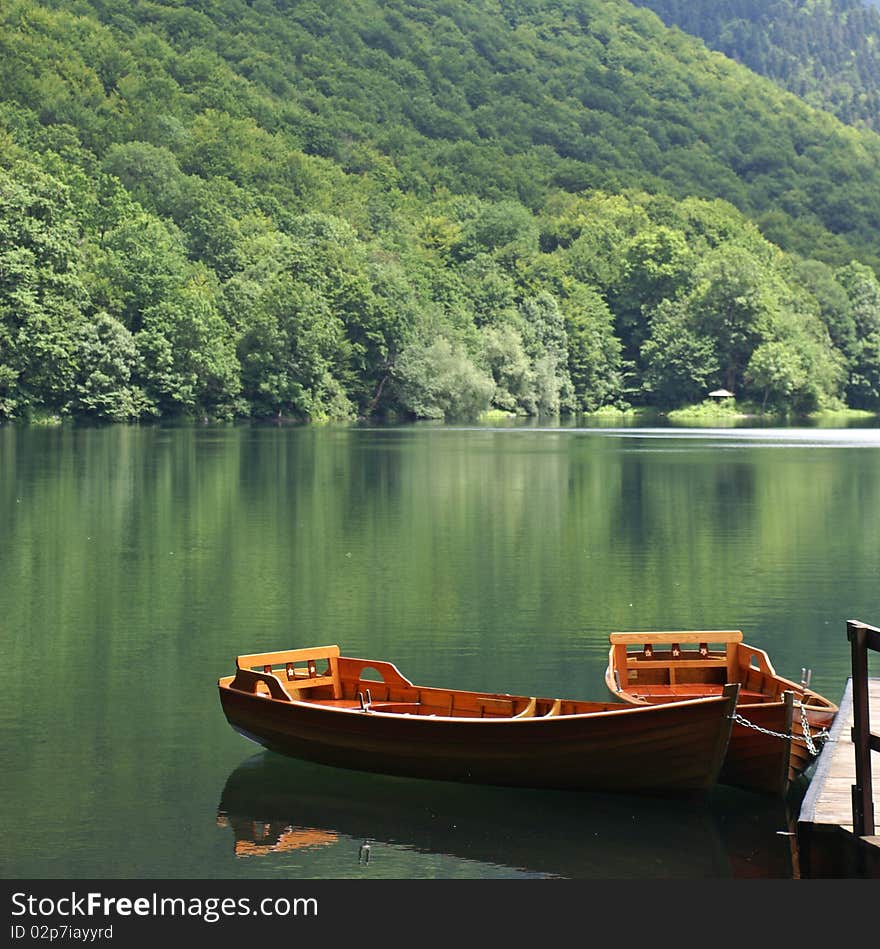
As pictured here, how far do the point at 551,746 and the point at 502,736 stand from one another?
1.59ft

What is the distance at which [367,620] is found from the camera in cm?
2442

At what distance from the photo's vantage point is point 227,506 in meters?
42.2

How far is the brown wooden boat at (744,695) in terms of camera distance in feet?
47.4

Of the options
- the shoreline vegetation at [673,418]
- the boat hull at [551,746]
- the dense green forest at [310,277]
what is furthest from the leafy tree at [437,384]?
the boat hull at [551,746]

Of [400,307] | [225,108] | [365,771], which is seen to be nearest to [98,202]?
[400,307]

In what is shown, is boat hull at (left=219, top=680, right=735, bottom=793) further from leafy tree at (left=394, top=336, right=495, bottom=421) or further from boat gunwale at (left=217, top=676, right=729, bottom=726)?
leafy tree at (left=394, top=336, right=495, bottom=421)

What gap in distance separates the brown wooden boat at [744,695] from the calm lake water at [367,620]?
0.42m

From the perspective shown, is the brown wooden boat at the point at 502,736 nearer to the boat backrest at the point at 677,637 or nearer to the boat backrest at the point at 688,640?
the boat backrest at the point at 688,640

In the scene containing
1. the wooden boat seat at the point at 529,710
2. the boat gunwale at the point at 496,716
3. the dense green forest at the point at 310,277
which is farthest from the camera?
the dense green forest at the point at 310,277

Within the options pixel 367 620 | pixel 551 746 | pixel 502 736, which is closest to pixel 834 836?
pixel 551 746

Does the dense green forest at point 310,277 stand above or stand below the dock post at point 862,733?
above

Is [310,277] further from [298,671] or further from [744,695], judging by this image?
[744,695]

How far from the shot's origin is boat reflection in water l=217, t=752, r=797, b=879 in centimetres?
1294

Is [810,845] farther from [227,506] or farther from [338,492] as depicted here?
[338,492]
